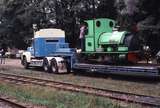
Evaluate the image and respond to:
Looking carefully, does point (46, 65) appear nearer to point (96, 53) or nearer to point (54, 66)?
point (54, 66)

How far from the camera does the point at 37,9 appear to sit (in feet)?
163

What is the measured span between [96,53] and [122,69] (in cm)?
356

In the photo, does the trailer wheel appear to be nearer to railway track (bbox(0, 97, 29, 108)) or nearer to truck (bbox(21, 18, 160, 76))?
truck (bbox(21, 18, 160, 76))

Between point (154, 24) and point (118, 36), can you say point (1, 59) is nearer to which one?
point (154, 24)

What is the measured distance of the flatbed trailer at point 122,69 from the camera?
20.1m

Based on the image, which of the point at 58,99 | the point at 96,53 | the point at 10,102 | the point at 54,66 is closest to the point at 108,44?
the point at 96,53

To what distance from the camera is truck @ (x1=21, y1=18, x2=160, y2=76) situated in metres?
23.1

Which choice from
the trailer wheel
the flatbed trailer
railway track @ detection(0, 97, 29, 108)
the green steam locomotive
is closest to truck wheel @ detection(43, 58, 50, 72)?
the trailer wheel

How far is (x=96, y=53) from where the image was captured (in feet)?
83.9

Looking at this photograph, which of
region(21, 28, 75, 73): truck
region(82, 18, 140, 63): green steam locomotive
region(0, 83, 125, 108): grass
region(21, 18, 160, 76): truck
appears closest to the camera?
region(0, 83, 125, 108): grass

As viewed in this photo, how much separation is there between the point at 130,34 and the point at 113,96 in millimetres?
7957

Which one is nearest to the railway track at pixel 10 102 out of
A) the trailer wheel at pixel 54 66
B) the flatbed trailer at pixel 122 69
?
the flatbed trailer at pixel 122 69

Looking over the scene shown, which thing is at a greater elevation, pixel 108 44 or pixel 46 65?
pixel 108 44

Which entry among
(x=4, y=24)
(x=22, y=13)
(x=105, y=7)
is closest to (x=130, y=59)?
(x=105, y=7)
